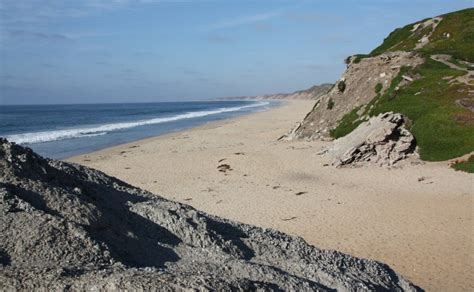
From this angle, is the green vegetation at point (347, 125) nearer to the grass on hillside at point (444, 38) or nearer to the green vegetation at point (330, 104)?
the green vegetation at point (330, 104)

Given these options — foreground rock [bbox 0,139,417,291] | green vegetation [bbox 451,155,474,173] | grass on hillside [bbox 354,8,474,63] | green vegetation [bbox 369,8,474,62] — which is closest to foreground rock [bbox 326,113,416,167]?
green vegetation [bbox 451,155,474,173]

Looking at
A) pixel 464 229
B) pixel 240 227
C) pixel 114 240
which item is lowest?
pixel 464 229

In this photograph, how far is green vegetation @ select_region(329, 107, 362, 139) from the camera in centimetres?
3372

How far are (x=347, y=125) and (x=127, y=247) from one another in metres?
29.8

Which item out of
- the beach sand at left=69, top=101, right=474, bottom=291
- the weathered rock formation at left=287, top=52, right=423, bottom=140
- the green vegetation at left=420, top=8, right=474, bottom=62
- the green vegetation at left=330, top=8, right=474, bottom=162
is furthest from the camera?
the green vegetation at left=420, top=8, right=474, bottom=62

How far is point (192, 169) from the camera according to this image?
29.2 meters

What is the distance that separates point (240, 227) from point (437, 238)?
27.9 feet

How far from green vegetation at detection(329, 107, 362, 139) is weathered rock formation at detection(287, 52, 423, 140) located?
975 mm

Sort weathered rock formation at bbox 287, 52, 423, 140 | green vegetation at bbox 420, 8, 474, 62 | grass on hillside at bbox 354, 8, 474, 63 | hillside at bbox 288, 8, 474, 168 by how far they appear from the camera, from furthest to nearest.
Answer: grass on hillside at bbox 354, 8, 474, 63
green vegetation at bbox 420, 8, 474, 62
weathered rock formation at bbox 287, 52, 423, 140
hillside at bbox 288, 8, 474, 168

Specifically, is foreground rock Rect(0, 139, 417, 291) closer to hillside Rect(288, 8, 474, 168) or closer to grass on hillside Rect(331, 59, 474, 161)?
grass on hillside Rect(331, 59, 474, 161)

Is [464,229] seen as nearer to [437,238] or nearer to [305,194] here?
[437,238]

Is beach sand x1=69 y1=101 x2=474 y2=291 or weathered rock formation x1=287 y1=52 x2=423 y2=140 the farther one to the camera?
weathered rock formation x1=287 y1=52 x2=423 y2=140

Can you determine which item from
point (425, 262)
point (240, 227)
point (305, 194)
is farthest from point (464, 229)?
point (240, 227)

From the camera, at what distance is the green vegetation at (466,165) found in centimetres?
2246
